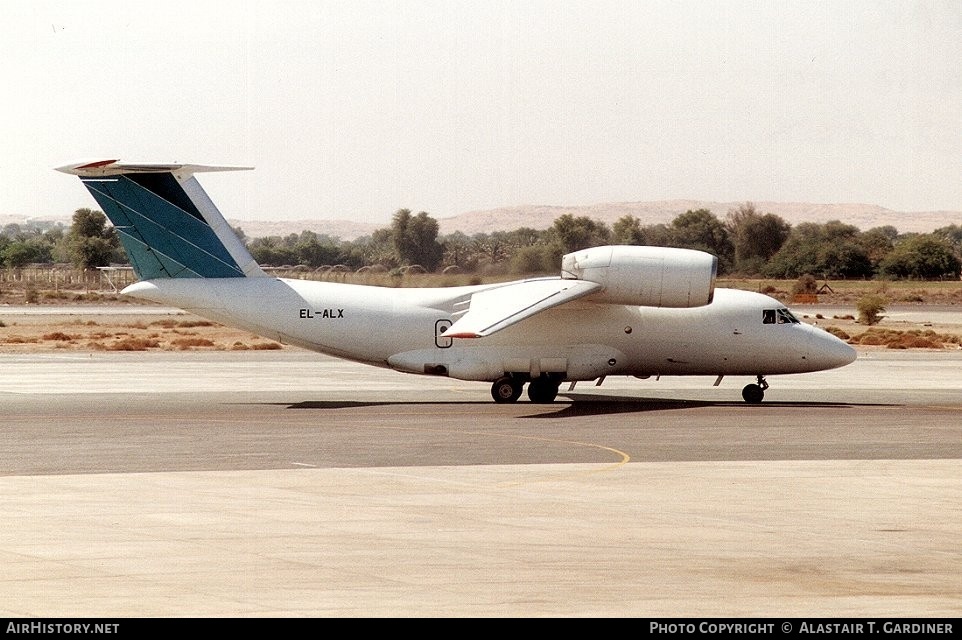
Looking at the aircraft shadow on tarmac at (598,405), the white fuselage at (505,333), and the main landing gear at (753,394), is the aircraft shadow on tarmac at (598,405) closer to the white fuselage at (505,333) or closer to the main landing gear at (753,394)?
the main landing gear at (753,394)

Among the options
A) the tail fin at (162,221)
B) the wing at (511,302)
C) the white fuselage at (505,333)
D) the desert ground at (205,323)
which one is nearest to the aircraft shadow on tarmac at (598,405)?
the white fuselage at (505,333)

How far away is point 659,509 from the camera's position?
18984mm

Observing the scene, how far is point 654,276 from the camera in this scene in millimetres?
35781

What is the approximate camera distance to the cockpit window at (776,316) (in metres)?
38.1

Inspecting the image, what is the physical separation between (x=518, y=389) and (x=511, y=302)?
2.66m

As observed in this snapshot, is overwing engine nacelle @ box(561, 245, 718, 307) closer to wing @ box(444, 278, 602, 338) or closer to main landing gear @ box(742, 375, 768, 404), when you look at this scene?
wing @ box(444, 278, 602, 338)

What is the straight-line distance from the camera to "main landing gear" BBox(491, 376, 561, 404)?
37531 mm

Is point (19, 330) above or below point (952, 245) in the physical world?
below

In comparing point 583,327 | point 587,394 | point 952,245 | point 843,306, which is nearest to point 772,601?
point 583,327

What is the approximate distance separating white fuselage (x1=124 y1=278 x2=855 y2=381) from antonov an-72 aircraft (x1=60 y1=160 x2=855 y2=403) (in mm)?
28

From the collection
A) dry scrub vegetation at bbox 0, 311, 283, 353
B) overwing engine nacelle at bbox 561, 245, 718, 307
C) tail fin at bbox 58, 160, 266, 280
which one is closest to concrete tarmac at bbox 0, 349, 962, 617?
overwing engine nacelle at bbox 561, 245, 718, 307

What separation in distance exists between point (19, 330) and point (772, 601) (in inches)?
2897

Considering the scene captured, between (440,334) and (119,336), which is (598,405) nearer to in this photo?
(440,334)
